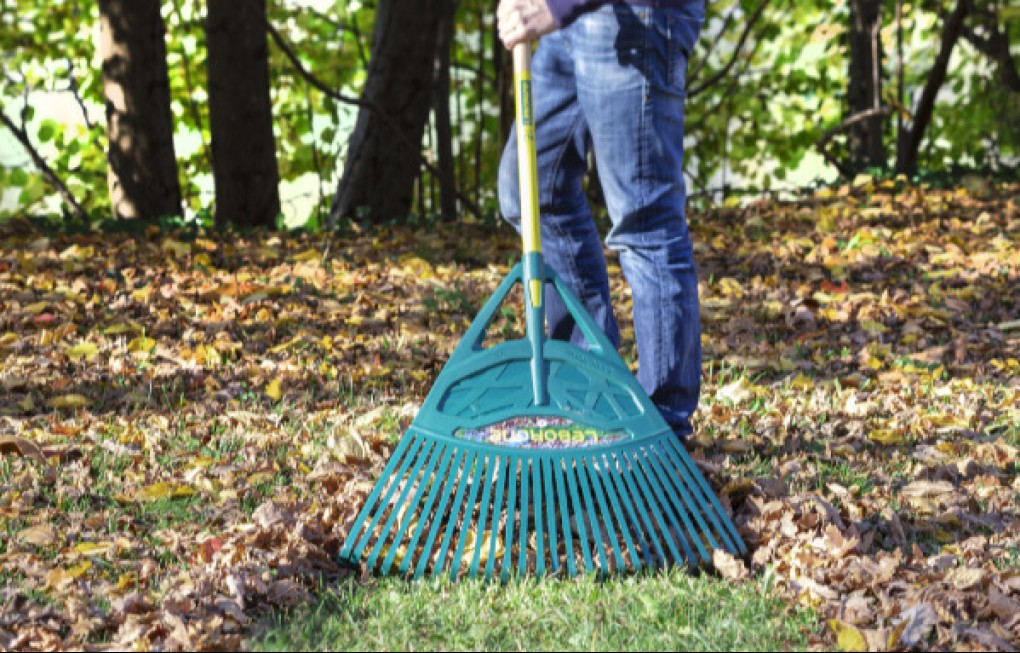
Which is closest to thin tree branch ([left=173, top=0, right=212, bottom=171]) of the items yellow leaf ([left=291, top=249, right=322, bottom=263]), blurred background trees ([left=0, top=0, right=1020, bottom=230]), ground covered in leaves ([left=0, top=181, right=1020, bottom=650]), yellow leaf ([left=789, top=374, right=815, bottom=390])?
blurred background trees ([left=0, top=0, right=1020, bottom=230])

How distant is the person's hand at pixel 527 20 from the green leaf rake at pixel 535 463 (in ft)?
0.13

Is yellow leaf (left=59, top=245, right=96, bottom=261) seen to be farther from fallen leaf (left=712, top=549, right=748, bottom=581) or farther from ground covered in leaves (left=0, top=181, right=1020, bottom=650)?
fallen leaf (left=712, top=549, right=748, bottom=581)

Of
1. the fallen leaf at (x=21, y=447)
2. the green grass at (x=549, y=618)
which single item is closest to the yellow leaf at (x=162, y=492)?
the fallen leaf at (x=21, y=447)

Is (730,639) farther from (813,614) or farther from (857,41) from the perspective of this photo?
(857,41)

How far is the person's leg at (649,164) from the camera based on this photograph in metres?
3.04

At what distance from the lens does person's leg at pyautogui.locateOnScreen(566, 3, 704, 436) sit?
3041 millimetres

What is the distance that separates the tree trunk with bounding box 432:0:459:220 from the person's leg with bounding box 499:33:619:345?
5.35 meters

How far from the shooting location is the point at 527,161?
3.05 metres

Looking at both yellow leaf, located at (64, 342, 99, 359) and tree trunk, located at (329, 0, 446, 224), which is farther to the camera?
tree trunk, located at (329, 0, 446, 224)

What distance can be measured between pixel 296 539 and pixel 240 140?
18.6 ft

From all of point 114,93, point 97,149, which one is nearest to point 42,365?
point 114,93

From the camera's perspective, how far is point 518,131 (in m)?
3.08

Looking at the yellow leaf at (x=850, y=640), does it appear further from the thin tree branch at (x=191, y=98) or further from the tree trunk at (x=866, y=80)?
the thin tree branch at (x=191, y=98)

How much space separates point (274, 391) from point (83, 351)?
1.01 meters
